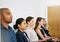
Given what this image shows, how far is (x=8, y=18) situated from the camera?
1034mm

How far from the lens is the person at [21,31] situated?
3.47 feet

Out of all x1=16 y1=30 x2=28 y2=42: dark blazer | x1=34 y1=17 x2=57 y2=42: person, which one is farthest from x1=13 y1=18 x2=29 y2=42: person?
x1=34 y1=17 x2=57 y2=42: person

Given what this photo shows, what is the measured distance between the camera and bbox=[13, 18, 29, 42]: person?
1.06 m

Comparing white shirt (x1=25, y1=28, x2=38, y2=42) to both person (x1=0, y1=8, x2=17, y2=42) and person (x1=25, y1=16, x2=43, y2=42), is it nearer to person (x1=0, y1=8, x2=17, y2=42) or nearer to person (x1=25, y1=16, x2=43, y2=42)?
person (x1=25, y1=16, x2=43, y2=42)

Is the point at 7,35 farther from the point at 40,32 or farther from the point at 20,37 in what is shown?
the point at 40,32

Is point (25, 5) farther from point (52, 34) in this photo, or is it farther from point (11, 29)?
point (52, 34)

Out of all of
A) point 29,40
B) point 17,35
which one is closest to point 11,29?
point 17,35

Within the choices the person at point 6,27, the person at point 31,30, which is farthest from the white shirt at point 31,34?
the person at point 6,27

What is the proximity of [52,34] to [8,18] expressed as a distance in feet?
1.41

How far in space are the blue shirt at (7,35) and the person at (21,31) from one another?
4cm

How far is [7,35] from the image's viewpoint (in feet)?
3.43

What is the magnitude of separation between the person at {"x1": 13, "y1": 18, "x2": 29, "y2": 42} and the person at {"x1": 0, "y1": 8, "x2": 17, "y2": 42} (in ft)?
0.15

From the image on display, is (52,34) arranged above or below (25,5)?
below

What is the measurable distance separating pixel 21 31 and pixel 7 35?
13 cm
